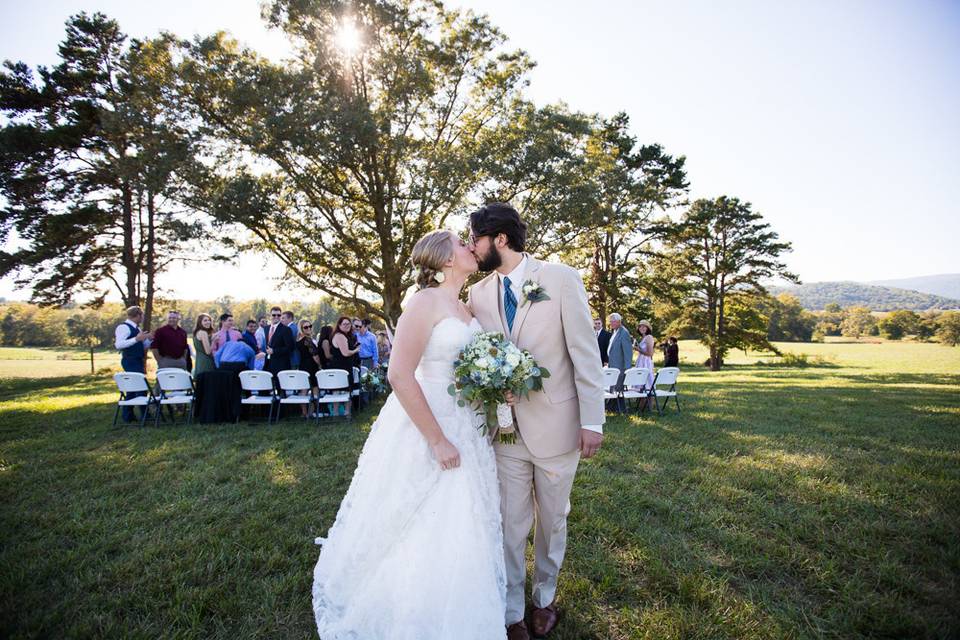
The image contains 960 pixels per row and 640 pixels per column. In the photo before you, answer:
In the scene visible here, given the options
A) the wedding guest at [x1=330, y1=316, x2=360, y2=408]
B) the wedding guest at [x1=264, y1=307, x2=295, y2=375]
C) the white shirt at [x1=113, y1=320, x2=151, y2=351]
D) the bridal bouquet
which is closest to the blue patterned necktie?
the bridal bouquet

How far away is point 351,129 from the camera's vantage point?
12688 millimetres

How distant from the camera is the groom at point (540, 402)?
236 cm

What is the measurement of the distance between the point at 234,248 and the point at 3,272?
10.0m

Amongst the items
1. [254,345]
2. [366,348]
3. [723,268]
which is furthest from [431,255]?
[723,268]

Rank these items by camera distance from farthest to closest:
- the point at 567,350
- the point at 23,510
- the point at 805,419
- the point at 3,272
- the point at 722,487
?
the point at 3,272
the point at 805,419
the point at 722,487
the point at 23,510
the point at 567,350

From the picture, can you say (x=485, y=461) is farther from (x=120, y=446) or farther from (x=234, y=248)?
(x=234, y=248)

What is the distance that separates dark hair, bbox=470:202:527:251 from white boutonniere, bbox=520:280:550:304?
30cm

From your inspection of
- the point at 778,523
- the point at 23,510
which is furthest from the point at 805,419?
the point at 23,510

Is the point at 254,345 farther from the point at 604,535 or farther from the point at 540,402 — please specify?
the point at 540,402

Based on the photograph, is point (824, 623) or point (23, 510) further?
point (23, 510)

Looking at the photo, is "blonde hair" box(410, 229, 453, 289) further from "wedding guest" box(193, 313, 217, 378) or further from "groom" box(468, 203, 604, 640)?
"wedding guest" box(193, 313, 217, 378)

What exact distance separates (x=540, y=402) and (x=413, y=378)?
2.36 ft

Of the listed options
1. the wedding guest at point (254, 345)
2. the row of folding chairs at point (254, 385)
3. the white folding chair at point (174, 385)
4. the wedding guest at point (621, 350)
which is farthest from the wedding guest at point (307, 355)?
the wedding guest at point (621, 350)

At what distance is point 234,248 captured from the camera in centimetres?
1633
